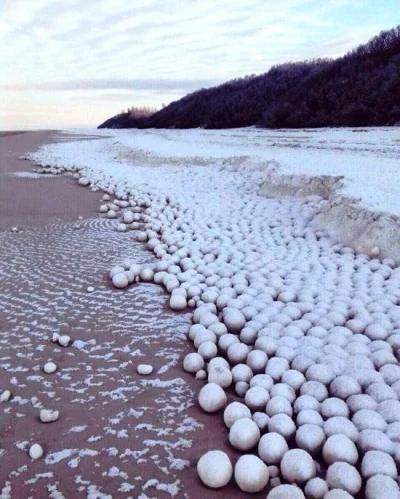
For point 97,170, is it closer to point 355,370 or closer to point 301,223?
point 301,223

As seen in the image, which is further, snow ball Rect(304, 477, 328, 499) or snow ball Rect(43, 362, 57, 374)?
snow ball Rect(43, 362, 57, 374)

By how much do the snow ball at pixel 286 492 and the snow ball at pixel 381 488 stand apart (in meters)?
0.25

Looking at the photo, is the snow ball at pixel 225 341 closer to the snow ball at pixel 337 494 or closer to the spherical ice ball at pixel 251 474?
the spherical ice ball at pixel 251 474

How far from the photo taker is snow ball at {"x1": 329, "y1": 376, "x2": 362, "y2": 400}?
2.28 metres

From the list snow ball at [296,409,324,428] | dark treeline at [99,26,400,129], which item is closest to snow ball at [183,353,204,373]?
snow ball at [296,409,324,428]

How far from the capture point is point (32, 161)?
1119 cm

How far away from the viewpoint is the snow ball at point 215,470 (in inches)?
73.3

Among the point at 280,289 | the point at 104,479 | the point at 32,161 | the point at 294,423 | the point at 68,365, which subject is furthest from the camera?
the point at 32,161

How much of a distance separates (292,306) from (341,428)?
3.71 feet

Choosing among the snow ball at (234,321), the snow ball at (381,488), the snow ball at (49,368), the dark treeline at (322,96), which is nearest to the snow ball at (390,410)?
the snow ball at (381,488)

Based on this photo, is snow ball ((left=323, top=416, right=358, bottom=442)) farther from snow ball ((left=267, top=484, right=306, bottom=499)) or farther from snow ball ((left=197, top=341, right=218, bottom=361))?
snow ball ((left=197, top=341, right=218, bottom=361))

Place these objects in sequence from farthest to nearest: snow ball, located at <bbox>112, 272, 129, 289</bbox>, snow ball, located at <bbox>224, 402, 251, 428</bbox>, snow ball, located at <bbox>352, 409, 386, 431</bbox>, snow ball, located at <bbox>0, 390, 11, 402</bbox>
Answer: snow ball, located at <bbox>112, 272, 129, 289</bbox> → snow ball, located at <bbox>0, 390, 11, 402</bbox> → snow ball, located at <bbox>224, 402, 251, 428</bbox> → snow ball, located at <bbox>352, 409, 386, 431</bbox>

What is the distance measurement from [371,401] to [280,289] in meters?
1.29

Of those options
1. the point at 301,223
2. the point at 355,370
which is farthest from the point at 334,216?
the point at 355,370
